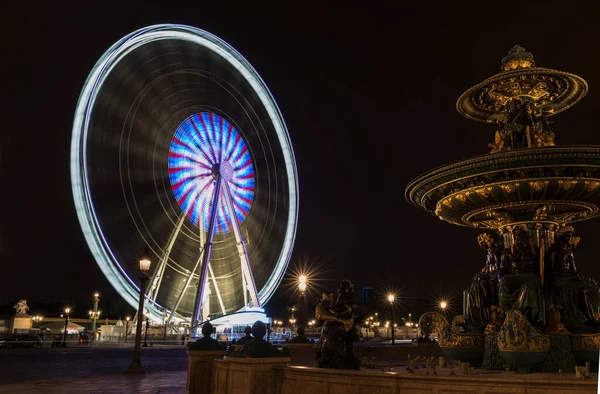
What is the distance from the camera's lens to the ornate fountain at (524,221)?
7676mm

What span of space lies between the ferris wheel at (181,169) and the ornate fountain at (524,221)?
20924 millimetres

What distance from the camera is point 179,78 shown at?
1363 inches

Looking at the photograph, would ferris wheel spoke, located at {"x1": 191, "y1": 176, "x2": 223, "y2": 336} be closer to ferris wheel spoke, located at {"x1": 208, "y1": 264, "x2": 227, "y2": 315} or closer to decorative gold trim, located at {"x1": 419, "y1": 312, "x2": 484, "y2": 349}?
ferris wheel spoke, located at {"x1": 208, "y1": 264, "x2": 227, "y2": 315}

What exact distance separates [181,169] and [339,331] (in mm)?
29272

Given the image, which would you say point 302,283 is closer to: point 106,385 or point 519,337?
point 106,385

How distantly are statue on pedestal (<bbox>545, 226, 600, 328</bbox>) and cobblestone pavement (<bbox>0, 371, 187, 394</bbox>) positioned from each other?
6338mm

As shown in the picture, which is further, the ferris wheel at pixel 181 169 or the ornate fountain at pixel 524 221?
the ferris wheel at pixel 181 169

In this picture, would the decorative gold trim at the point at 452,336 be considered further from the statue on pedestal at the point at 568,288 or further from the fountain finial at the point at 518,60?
the fountain finial at the point at 518,60

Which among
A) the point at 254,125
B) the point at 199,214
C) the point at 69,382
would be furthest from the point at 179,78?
the point at 69,382

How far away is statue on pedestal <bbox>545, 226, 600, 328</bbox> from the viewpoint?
796 cm

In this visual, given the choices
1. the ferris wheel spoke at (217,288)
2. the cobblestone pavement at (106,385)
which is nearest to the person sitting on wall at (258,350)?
the cobblestone pavement at (106,385)

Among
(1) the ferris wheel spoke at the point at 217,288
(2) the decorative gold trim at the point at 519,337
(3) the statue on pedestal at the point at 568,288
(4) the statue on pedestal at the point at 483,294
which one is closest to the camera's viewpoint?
(2) the decorative gold trim at the point at 519,337

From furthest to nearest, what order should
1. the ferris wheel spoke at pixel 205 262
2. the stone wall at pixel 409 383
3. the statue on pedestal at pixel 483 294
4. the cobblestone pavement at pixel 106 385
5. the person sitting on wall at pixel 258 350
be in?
the ferris wheel spoke at pixel 205 262 → the cobblestone pavement at pixel 106 385 → the statue on pedestal at pixel 483 294 → the person sitting on wall at pixel 258 350 → the stone wall at pixel 409 383

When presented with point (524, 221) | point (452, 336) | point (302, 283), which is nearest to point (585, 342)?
point (452, 336)
